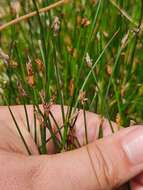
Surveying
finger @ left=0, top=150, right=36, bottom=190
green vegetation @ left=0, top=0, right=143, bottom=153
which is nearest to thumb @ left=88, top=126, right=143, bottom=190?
finger @ left=0, top=150, right=36, bottom=190

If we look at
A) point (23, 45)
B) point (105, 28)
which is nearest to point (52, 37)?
point (105, 28)

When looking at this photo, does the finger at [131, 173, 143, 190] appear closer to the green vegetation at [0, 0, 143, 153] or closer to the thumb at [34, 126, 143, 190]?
the thumb at [34, 126, 143, 190]

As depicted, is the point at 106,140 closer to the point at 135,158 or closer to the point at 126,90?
the point at 135,158

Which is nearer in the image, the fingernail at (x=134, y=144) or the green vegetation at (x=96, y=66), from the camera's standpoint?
the fingernail at (x=134, y=144)

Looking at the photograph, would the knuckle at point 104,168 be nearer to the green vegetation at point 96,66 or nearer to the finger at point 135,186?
the finger at point 135,186

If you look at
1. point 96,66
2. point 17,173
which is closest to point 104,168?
point 17,173

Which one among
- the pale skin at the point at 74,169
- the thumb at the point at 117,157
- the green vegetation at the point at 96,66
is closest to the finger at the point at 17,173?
the pale skin at the point at 74,169

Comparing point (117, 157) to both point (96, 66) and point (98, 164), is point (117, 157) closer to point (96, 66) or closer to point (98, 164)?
point (98, 164)

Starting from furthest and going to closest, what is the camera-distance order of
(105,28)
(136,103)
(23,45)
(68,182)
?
(23,45) < (105,28) < (136,103) < (68,182)
